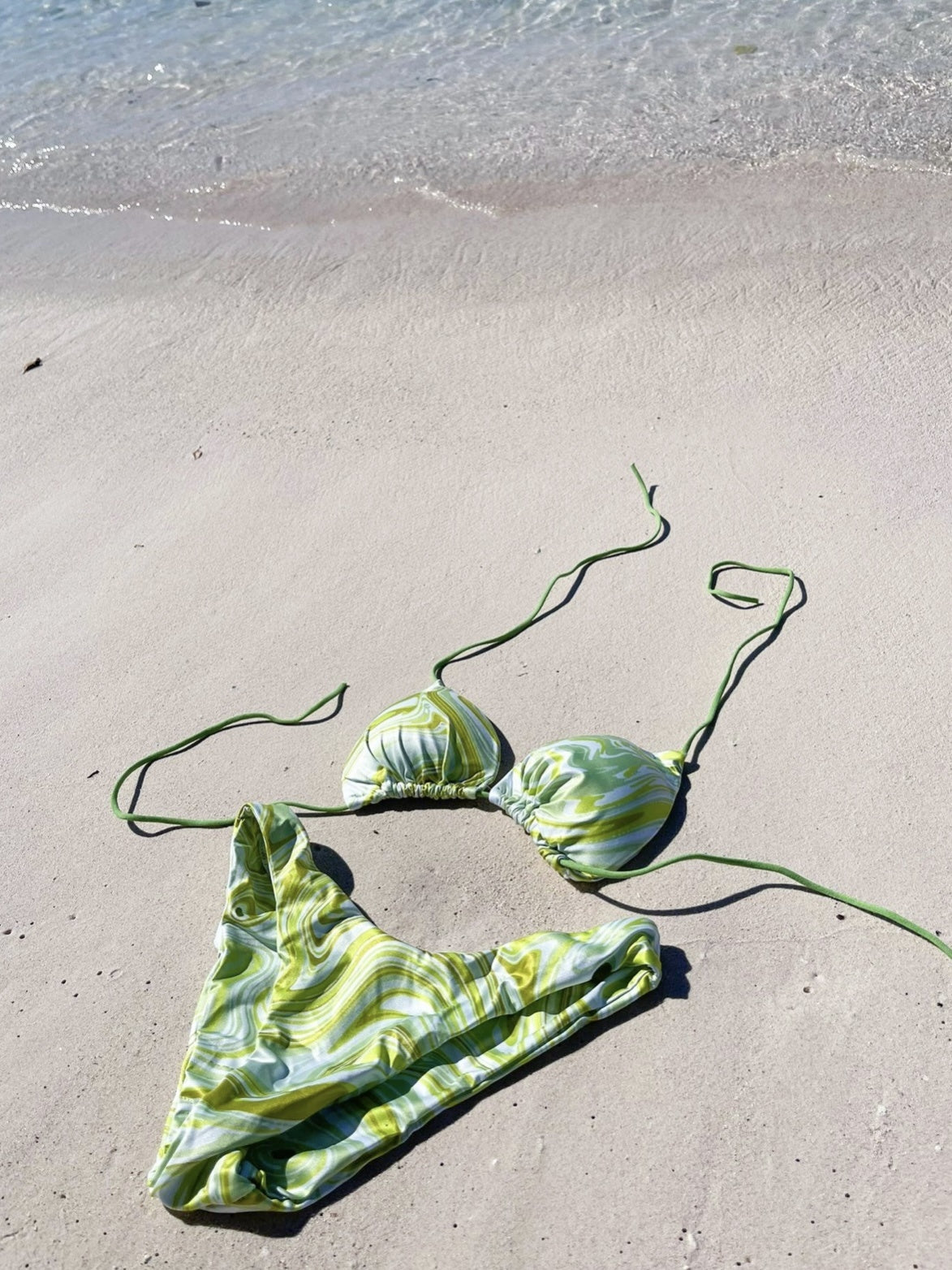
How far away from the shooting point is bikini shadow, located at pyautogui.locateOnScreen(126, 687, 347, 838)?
291 centimetres

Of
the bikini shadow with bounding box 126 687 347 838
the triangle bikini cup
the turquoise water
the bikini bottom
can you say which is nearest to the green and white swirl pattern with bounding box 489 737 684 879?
the triangle bikini cup

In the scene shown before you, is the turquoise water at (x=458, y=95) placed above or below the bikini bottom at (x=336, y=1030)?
above

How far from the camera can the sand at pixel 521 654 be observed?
2.14 m

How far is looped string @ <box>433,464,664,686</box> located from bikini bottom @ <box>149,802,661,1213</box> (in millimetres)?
867

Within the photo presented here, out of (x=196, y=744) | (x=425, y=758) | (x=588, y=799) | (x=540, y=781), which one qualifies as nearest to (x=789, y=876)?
(x=588, y=799)

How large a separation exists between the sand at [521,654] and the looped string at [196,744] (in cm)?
4

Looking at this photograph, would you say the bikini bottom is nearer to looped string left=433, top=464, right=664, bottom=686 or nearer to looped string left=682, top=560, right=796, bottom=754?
looped string left=682, top=560, right=796, bottom=754

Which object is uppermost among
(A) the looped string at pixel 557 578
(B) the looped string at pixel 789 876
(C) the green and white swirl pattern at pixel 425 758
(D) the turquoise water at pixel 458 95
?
(D) the turquoise water at pixel 458 95

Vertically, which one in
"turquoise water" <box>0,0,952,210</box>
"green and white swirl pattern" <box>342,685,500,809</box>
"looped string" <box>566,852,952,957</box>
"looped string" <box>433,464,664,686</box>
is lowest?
"looped string" <box>566,852,952,957</box>

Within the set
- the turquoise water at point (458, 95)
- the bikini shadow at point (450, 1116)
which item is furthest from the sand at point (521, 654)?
the turquoise water at point (458, 95)

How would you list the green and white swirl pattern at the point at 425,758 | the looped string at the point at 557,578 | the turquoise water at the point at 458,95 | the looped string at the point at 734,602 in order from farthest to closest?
the turquoise water at the point at 458,95, the looped string at the point at 557,578, the looped string at the point at 734,602, the green and white swirl pattern at the point at 425,758

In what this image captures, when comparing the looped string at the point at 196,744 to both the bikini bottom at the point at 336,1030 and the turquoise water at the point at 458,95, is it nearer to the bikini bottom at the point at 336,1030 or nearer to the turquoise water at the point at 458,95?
the bikini bottom at the point at 336,1030

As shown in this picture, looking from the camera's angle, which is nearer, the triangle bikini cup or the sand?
the sand

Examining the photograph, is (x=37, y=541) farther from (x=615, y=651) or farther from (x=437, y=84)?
(x=437, y=84)
